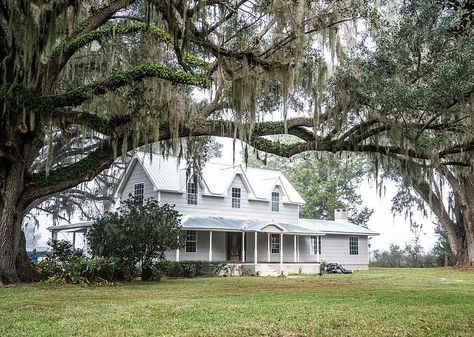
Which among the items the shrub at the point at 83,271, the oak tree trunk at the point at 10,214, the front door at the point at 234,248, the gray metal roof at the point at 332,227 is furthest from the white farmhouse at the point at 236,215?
the oak tree trunk at the point at 10,214

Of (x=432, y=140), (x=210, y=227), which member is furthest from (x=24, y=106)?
(x=210, y=227)

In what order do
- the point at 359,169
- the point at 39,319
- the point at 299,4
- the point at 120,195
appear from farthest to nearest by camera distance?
the point at 359,169, the point at 120,195, the point at 299,4, the point at 39,319

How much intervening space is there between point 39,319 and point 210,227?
15590 mm

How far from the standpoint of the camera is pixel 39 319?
707cm

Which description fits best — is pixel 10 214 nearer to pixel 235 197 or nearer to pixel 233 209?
pixel 233 209

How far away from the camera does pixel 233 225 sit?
23953 mm

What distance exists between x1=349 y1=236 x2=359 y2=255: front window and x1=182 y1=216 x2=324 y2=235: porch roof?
6.07m

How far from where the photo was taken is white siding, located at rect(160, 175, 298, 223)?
23617mm

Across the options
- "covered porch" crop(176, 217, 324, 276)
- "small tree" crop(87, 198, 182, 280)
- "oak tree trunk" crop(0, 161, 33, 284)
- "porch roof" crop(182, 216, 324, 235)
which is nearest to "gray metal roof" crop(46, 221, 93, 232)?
"covered porch" crop(176, 217, 324, 276)

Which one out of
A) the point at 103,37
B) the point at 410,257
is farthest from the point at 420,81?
the point at 410,257

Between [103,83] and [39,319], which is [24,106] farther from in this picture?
[39,319]

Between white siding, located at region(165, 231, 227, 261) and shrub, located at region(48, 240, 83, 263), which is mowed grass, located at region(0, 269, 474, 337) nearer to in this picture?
shrub, located at region(48, 240, 83, 263)

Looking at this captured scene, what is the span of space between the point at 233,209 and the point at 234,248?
194 cm

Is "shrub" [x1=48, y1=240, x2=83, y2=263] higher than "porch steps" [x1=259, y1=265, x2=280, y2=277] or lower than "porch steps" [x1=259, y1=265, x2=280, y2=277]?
higher
